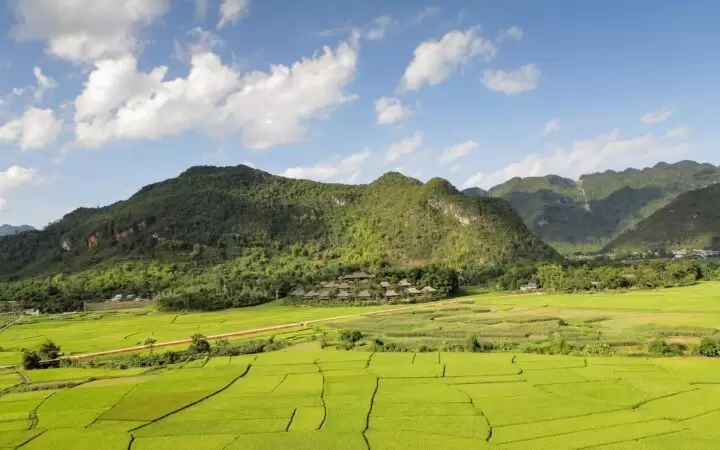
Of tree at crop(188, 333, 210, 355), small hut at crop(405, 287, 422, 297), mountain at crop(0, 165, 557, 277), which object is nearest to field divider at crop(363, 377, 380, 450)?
tree at crop(188, 333, 210, 355)

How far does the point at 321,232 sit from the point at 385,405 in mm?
148106

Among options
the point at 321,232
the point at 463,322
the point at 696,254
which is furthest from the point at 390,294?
the point at 696,254

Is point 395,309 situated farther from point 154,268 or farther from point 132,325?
point 154,268

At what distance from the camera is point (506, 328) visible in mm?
57812

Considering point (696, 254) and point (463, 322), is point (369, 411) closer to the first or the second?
point (463, 322)

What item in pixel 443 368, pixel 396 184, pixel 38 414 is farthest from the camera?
pixel 396 184

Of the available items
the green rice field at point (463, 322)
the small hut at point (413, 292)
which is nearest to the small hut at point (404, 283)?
the small hut at point (413, 292)

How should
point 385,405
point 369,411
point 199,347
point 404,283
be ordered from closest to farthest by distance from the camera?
point 369,411 < point 385,405 < point 199,347 < point 404,283

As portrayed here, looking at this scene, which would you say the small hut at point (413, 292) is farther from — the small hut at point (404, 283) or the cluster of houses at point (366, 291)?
the small hut at point (404, 283)

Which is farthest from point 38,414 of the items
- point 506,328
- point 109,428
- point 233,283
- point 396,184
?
point 396,184

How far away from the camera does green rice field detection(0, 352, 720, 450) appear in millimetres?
26594

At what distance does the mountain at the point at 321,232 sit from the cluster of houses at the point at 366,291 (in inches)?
1432

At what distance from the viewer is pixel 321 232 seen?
179 meters

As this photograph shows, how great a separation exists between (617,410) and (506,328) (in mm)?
27951
